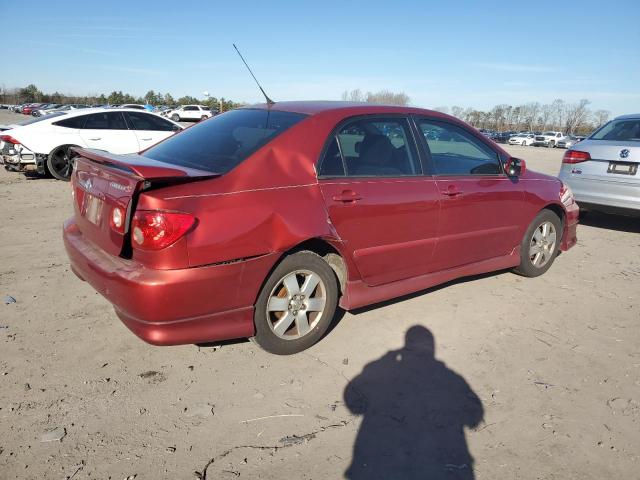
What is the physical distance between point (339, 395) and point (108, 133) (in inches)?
360

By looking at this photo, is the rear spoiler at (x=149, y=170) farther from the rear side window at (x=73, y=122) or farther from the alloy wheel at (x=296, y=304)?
the rear side window at (x=73, y=122)

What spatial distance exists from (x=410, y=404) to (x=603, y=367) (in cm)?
153

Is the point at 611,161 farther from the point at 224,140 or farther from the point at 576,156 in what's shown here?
the point at 224,140

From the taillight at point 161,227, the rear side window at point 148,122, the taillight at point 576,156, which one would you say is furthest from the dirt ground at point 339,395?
the rear side window at point 148,122

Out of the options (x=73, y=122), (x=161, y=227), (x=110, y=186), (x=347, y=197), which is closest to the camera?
(x=161, y=227)

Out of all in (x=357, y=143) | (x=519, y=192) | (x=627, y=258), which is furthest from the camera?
(x=627, y=258)

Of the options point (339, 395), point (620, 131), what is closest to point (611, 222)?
point (620, 131)

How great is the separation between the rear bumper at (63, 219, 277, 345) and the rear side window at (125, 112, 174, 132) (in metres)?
8.28

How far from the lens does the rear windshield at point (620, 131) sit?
673cm

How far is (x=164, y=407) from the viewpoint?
273 centimetres

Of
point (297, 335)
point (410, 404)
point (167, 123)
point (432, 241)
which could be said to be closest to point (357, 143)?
point (432, 241)

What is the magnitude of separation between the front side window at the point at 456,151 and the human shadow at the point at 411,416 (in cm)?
158

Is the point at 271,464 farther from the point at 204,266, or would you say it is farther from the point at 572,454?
the point at 572,454

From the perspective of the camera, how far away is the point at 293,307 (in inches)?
128
